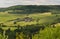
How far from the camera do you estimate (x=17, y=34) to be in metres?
6.38

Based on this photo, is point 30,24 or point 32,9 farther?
point 32,9

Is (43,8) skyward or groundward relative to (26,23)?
skyward

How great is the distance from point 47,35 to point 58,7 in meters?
1.68

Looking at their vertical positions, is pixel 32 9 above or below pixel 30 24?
above

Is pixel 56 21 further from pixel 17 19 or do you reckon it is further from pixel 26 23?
pixel 17 19

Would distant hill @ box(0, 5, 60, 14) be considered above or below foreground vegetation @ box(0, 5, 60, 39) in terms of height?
above

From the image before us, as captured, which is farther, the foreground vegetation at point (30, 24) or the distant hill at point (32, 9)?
the distant hill at point (32, 9)

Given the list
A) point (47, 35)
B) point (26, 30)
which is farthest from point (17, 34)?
point (47, 35)

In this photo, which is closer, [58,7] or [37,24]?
[37,24]

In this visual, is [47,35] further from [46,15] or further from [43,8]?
[43,8]

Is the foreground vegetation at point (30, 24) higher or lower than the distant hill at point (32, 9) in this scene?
lower

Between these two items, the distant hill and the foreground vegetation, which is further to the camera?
the distant hill

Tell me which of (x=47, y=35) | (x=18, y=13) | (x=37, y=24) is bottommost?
(x=47, y=35)

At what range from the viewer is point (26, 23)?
6.50m
